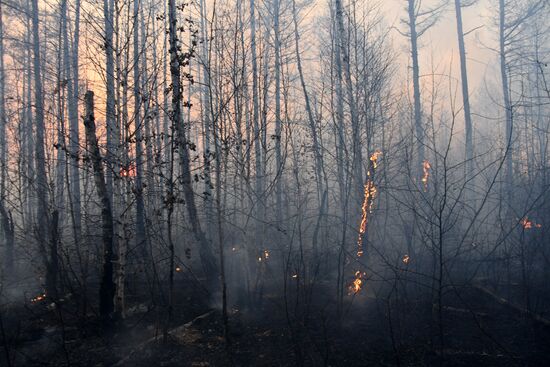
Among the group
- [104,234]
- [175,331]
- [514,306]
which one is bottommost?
[175,331]

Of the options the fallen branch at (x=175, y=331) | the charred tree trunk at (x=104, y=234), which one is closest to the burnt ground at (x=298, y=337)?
the fallen branch at (x=175, y=331)

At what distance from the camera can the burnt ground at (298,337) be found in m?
4.34

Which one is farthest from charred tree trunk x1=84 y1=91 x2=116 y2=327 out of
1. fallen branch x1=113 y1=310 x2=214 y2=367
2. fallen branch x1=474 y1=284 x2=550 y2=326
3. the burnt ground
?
fallen branch x1=474 y1=284 x2=550 y2=326

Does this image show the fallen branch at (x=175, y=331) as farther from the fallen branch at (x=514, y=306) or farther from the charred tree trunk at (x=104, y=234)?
the fallen branch at (x=514, y=306)

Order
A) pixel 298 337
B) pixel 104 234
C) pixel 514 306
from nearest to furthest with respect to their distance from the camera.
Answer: pixel 298 337
pixel 514 306
pixel 104 234

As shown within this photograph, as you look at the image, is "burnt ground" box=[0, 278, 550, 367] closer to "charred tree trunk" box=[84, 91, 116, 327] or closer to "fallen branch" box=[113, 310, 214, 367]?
"fallen branch" box=[113, 310, 214, 367]

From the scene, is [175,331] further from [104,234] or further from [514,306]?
[514,306]

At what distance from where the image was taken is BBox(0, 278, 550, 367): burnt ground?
434 centimetres

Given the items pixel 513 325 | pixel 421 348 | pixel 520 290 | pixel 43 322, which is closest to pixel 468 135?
pixel 520 290

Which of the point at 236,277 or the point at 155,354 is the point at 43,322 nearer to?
the point at 155,354

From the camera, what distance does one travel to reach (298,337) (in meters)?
4.33

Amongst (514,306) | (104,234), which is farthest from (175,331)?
A: (514,306)

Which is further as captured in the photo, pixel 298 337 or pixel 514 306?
pixel 514 306

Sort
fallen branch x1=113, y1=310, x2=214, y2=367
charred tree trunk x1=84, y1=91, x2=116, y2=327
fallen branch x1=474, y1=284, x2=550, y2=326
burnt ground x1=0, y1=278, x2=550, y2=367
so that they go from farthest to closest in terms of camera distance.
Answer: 1. charred tree trunk x1=84, y1=91, x2=116, y2=327
2. fallen branch x1=474, y1=284, x2=550, y2=326
3. fallen branch x1=113, y1=310, x2=214, y2=367
4. burnt ground x1=0, y1=278, x2=550, y2=367
